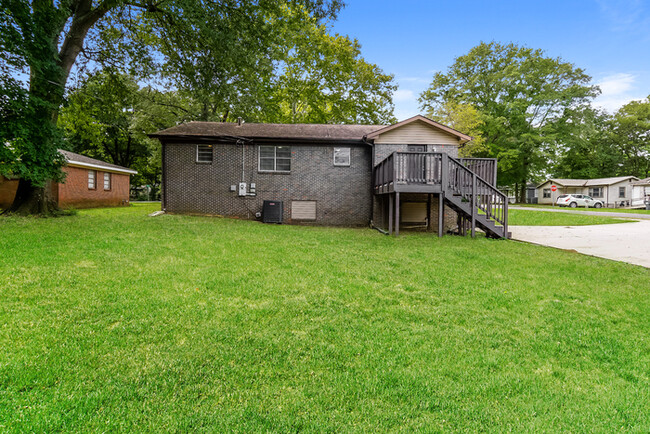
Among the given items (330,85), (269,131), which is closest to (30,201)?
(269,131)

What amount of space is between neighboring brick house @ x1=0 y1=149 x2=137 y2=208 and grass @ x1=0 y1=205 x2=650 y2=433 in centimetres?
1270

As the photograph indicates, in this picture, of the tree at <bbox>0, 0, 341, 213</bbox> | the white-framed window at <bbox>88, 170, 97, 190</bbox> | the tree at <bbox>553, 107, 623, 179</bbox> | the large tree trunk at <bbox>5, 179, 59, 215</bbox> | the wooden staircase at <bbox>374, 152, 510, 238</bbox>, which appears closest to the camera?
the tree at <bbox>0, 0, 341, 213</bbox>

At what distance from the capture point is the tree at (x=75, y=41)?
26.7 feet

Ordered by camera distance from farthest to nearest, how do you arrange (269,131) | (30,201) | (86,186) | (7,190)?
(86,186)
(7,190)
(269,131)
(30,201)

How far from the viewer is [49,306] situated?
3373 mm

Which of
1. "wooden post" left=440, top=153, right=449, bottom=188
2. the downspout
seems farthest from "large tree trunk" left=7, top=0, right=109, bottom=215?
"wooden post" left=440, top=153, right=449, bottom=188

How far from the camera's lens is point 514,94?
33.8 metres

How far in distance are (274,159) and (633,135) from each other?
5328 centimetres

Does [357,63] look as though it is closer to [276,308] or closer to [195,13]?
[195,13]

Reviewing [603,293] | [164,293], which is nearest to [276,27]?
[164,293]

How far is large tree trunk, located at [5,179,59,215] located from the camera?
34.5 ft

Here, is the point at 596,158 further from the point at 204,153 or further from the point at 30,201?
the point at 30,201

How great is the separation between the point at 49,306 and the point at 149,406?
2.41 m

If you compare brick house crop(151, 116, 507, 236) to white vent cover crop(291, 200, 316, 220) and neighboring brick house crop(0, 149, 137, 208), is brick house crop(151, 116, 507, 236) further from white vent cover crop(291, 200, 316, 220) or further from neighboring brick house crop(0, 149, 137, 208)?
neighboring brick house crop(0, 149, 137, 208)
